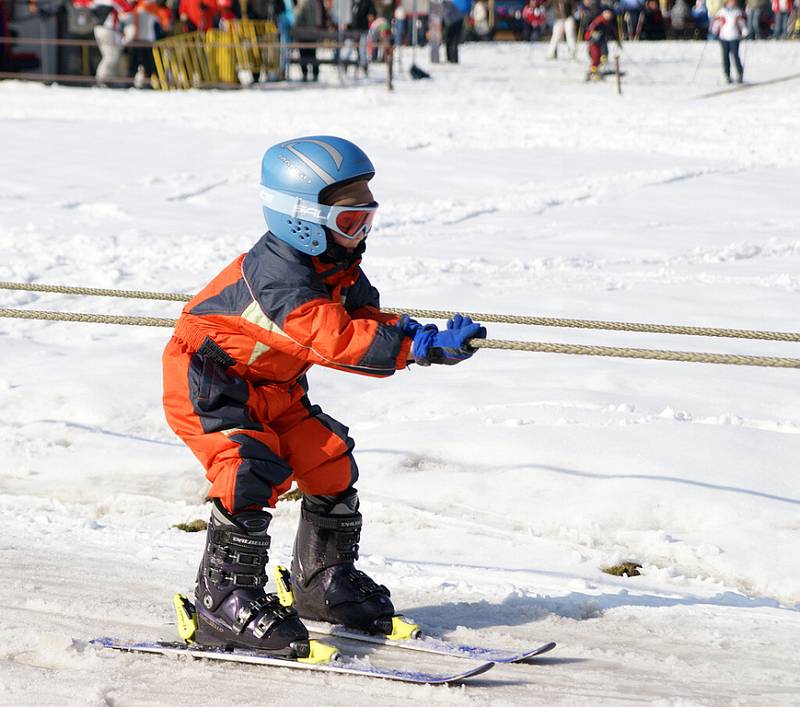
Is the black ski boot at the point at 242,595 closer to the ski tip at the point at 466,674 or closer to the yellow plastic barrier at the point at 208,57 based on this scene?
the ski tip at the point at 466,674

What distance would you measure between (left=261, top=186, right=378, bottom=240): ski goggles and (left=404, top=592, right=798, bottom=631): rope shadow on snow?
1.46 m

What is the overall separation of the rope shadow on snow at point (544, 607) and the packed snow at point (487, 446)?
0.04ft

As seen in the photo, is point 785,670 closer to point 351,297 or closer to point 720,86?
point 351,297

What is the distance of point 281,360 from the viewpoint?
365 centimetres

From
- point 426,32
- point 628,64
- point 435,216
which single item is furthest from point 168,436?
point 426,32

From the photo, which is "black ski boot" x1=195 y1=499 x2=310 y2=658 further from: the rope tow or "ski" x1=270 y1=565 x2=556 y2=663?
the rope tow

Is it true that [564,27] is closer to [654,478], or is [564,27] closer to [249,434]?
[654,478]

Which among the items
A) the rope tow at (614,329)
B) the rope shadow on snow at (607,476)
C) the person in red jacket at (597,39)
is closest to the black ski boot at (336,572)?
the rope tow at (614,329)

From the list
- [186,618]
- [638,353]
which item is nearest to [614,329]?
[638,353]

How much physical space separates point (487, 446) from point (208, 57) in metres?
18.5

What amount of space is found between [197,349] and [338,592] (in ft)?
3.19

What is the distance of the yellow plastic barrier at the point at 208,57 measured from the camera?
2239 cm

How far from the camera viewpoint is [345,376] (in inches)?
280

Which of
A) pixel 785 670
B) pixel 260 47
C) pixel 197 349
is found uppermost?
pixel 260 47
